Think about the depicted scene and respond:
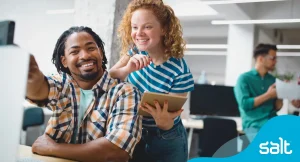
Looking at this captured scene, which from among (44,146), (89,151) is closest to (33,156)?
(44,146)

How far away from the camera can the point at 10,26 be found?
0.41 m

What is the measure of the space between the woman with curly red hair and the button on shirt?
94 mm

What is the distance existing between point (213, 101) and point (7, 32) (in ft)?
12.0

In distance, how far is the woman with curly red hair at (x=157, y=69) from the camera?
128 centimetres

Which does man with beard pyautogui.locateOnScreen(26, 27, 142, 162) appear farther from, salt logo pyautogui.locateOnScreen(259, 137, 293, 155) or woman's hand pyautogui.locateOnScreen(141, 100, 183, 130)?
salt logo pyautogui.locateOnScreen(259, 137, 293, 155)

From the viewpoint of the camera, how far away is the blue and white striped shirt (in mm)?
1302

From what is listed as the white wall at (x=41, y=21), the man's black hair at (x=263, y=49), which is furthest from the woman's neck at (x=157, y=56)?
the white wall at (x=41, y=21)

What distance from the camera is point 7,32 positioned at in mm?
400

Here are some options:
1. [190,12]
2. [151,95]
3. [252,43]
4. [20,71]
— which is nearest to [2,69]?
[20,71]

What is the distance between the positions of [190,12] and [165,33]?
19.2ft

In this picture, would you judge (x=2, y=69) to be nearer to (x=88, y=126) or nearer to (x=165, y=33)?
(x=88, y=126)

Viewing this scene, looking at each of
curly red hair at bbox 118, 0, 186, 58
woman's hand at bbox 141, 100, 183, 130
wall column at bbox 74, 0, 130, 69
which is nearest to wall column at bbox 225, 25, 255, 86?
wall column at bbox 74, 0, 130, 69

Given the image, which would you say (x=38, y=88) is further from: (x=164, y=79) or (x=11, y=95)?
(x=11, y=95)

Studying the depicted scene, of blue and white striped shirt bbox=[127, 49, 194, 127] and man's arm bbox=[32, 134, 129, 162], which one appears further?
blue and white striped shirt bbox=[127, 49, 194, 127]
